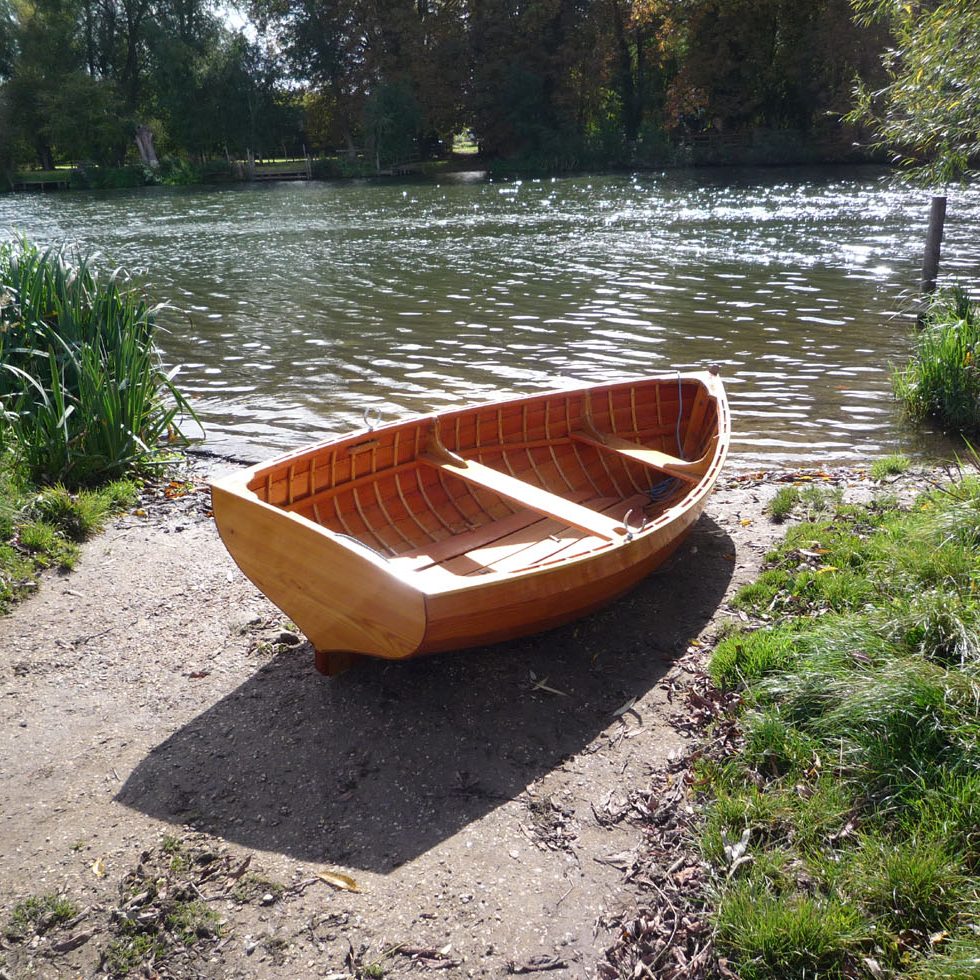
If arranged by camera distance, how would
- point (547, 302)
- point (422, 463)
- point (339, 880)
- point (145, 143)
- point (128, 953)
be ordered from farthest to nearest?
point (145, 143) < point (547, 302) < point (422, 463) < point (339, 880) < point (128, 953)

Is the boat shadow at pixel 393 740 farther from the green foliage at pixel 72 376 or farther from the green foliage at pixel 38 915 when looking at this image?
the green foliage at pixel 72 376

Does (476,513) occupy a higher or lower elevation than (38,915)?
higher

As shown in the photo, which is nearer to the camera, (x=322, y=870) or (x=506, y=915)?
(x=506, y=915)

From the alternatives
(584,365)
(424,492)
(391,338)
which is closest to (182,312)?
(391,338)

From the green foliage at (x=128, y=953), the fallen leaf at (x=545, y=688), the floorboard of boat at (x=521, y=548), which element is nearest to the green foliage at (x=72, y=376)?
the floorboard of boat at (x=521, y=548)

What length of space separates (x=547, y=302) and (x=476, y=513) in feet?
30.1

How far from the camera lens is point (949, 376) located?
7.48 metres

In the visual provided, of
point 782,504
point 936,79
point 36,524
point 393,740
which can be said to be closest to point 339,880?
point 393,740

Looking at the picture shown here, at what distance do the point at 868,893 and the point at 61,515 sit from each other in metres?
4.91

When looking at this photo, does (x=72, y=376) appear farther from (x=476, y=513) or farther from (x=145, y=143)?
(x=145, y=143)

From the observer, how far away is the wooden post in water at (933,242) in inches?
402

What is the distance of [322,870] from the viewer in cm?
304

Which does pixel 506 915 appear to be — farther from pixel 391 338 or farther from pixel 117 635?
pixel 391 338

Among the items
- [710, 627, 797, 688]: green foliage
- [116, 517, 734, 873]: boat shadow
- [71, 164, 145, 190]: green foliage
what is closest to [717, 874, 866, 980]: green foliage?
[116, 517, 734, 873]: boat shadow
